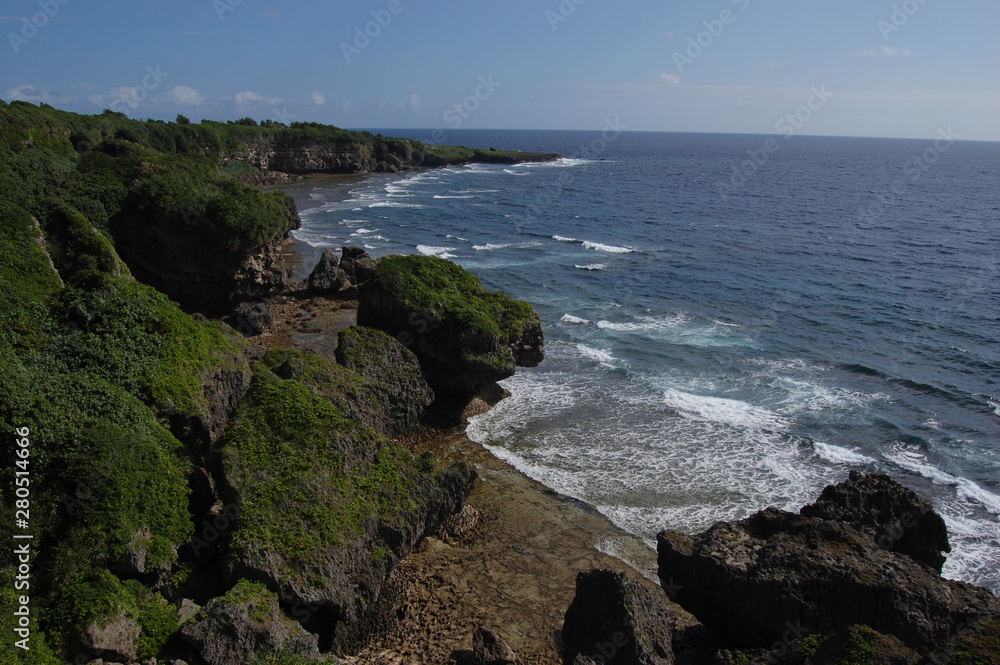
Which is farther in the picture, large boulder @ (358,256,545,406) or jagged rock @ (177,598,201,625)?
large boulder @ (358,256,545,406)

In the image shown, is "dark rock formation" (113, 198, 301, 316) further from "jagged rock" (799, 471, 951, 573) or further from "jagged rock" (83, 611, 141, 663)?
"jagged rock" (799, 471, 951, 573)

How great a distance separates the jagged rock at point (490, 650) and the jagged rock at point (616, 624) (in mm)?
1245

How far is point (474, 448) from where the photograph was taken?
23.3 metres

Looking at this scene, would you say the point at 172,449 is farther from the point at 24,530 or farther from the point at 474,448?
the point at 474,448

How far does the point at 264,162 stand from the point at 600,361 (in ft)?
287

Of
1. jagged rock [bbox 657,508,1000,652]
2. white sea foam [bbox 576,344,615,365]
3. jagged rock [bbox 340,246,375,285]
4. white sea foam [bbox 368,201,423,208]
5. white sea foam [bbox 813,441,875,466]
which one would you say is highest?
white sea foam [bbox 368,201,423,208]

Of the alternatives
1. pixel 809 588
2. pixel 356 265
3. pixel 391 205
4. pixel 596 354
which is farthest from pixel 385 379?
pixel 391 205

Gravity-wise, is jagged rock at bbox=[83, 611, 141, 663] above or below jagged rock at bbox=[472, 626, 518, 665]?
A: above

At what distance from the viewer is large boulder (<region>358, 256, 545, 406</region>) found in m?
23.4

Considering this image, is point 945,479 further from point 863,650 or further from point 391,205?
point 391,205

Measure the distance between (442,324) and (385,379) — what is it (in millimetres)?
3564

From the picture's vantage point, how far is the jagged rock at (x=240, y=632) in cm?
1080

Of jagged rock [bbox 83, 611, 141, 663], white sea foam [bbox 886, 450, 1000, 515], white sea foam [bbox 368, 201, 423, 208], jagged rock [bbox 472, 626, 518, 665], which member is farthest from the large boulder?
white sea foam [bbox 368, 201, 423, 208]

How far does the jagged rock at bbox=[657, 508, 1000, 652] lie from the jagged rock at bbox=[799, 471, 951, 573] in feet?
3.22
